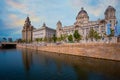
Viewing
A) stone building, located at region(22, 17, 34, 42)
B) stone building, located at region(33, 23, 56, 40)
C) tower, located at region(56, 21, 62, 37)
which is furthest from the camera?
stone building, located at region(22, 17, 34, 42)

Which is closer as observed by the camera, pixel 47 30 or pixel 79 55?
pixel 79 55

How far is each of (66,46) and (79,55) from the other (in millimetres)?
10379

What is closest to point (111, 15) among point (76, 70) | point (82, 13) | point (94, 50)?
point (82, 13)

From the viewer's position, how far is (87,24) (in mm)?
108125

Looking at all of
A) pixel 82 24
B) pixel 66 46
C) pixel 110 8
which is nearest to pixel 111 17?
pixel 110 8

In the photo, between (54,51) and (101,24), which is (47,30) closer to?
(101,24)

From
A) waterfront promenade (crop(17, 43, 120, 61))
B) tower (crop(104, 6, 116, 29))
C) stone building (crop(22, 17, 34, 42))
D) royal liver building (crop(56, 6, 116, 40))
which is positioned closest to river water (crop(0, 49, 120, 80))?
waterfront promenade (crop(17, 43, 120, 61))

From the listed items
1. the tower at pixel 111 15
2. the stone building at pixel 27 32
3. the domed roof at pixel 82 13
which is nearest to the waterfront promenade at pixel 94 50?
the tower at pixel 111 15

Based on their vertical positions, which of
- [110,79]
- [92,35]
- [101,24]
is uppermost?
[101,24]

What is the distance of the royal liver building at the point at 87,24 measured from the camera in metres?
95.1

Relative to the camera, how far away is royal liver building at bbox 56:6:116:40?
95.1 metres

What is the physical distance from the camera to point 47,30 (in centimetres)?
16125

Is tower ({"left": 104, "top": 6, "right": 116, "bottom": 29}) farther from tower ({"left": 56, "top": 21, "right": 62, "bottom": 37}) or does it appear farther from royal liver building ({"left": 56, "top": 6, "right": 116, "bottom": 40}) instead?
tower ({"left": 56, "top": 21, "right": 62, "bottom": 37})

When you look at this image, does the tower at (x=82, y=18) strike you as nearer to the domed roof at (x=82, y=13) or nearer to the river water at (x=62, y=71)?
the domed roof at (x=82, y=13)
